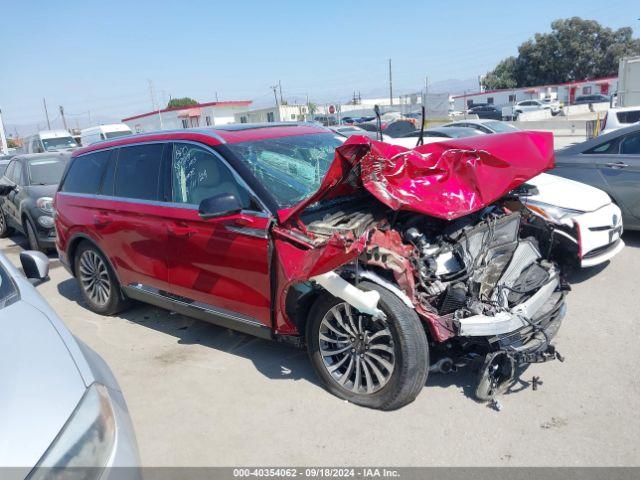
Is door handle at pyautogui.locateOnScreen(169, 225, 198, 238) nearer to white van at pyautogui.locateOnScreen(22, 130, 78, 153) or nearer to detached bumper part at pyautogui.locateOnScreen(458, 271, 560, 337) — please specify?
detached bumper part at pyautogui.locateOnScreen(458, 271, 560, 337)

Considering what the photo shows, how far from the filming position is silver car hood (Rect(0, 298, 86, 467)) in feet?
5.97

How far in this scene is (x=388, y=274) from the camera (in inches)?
134

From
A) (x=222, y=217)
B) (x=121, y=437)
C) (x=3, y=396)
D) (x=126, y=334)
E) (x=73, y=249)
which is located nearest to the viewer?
(x=3, y=396)

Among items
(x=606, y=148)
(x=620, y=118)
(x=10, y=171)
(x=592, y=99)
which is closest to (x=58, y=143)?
(x=10, y=171)

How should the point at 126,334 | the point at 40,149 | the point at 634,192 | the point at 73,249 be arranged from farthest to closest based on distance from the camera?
the point at 40,149, the point at 634,192, the point at 73,249, the point at 126,334

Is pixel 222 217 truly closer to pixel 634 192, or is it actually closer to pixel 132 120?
pixel 634 192

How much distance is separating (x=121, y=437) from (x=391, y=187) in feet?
7.15

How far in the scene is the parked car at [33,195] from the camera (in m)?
8.27

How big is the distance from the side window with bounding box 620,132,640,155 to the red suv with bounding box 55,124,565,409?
2.92m

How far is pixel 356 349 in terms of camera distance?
3469 millimetres

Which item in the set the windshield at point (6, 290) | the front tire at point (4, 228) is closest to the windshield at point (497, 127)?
the front tire at point (4, 228)

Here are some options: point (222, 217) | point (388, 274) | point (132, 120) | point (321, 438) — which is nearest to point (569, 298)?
point (388, 274)

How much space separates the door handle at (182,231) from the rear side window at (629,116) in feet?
43.3

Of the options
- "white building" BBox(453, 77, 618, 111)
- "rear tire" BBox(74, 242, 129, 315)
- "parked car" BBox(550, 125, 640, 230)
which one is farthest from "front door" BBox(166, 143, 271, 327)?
"white building" BBox(453, 77, 618, 111)
